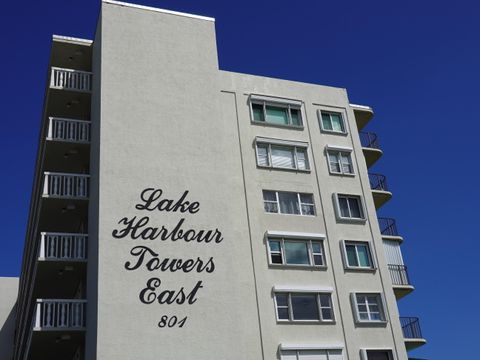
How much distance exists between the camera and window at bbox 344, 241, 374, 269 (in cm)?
3753

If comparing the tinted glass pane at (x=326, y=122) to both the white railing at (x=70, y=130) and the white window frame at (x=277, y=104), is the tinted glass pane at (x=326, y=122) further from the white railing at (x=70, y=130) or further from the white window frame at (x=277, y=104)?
the white railing at (x=70, y=130)

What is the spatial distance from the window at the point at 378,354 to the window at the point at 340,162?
1104 cm

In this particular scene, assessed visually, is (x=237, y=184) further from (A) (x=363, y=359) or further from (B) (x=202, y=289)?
(A) (x=363, y=359)

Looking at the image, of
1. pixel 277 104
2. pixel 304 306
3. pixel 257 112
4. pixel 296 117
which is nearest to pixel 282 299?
pixel 304 306

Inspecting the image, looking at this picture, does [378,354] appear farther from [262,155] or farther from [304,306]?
[262,155]

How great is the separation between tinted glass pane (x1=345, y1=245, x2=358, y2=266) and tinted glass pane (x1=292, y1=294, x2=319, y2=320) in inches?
143

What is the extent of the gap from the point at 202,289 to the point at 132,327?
13.1 feet

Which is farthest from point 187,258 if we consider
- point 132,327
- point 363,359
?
point 363,359

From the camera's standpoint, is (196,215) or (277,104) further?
(277,104)

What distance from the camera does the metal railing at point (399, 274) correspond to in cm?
3919

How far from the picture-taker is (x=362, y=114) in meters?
45.0

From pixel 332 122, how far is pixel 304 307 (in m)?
13.2

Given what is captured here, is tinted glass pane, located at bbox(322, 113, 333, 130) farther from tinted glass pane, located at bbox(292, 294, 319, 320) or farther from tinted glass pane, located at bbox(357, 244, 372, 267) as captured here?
tinted glass pane, located at bbox(292, 294, 319, 320)

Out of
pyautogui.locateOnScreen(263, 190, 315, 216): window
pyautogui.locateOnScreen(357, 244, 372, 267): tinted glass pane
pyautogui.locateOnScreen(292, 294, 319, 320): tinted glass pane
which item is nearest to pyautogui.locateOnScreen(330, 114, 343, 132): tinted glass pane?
pyautogui.locateOnScreen(263, 190, 315, 216): window
